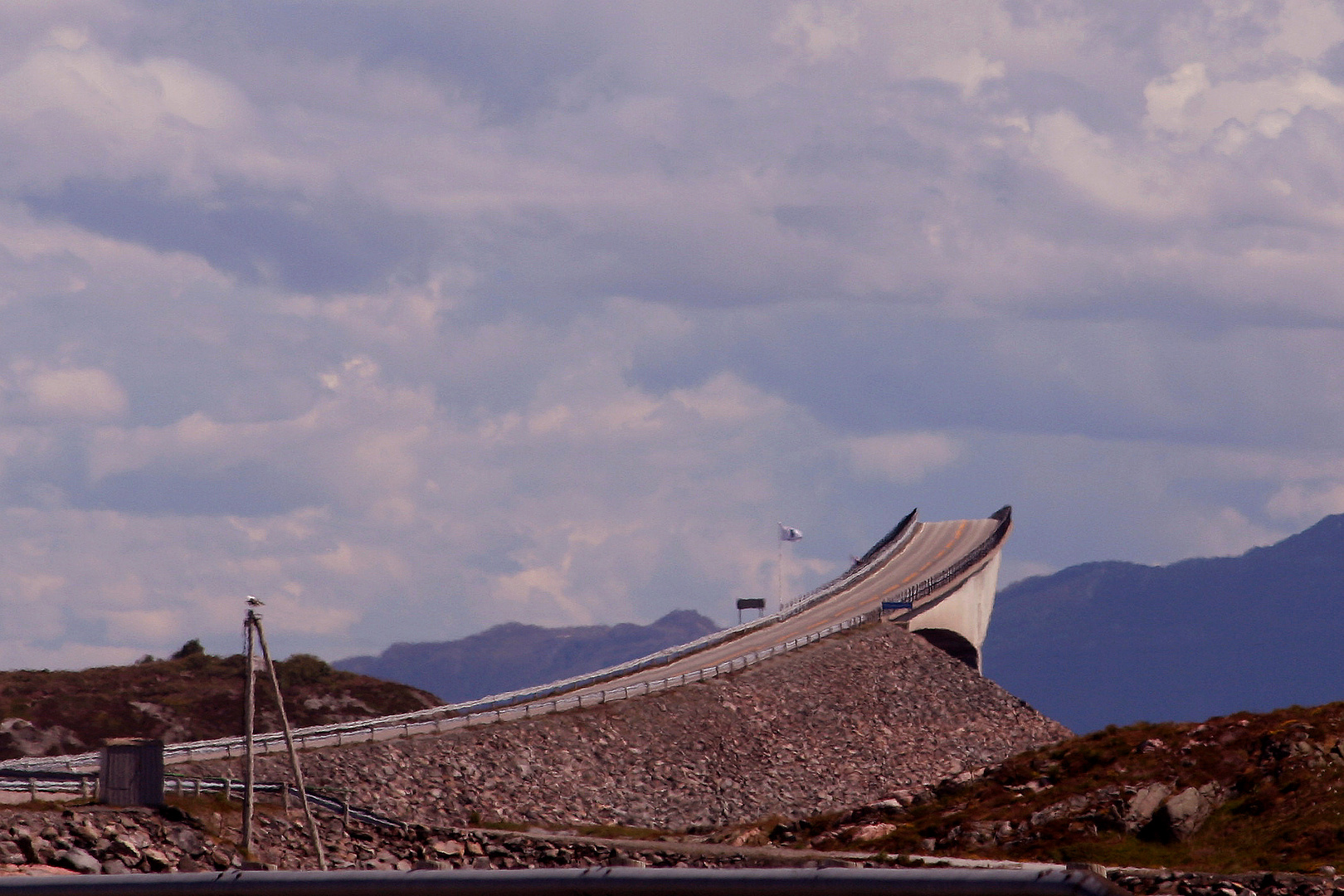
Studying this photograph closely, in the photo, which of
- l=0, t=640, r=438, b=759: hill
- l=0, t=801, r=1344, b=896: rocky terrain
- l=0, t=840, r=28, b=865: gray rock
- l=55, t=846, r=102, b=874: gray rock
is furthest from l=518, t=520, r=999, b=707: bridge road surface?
l=0, t=840, r=28, b=865: gray rock

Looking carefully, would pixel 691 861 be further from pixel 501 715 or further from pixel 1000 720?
pixel 1000 720

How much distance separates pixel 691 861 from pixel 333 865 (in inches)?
465

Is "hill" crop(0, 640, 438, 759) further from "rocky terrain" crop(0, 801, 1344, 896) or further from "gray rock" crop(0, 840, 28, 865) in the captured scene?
"gray rock" crop(0, 840, 28, 865)

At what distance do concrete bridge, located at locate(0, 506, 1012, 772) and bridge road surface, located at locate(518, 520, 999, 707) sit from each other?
14cm

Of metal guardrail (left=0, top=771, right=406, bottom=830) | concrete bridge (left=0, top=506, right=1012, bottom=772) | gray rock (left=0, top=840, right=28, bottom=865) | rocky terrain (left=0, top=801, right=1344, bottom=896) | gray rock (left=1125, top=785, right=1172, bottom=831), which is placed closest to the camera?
gray rock (left=0, top=840, right=28, bottom=865)

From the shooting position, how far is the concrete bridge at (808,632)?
6875 cm

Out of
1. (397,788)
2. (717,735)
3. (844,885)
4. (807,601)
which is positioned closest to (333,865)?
(397,788)

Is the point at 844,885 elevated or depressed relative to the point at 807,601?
depressed

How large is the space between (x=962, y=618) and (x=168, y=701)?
5489 cm

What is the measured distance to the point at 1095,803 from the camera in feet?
178

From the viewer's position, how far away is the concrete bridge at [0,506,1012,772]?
6875cm

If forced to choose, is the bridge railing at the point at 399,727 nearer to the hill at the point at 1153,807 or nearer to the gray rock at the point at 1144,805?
the hill at the point at 1153,807

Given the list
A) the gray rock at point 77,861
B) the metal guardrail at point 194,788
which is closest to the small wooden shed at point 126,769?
the metal guardrail at point 194,788

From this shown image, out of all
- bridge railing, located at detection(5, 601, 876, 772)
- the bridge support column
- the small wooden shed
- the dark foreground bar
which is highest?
the bridge support column
